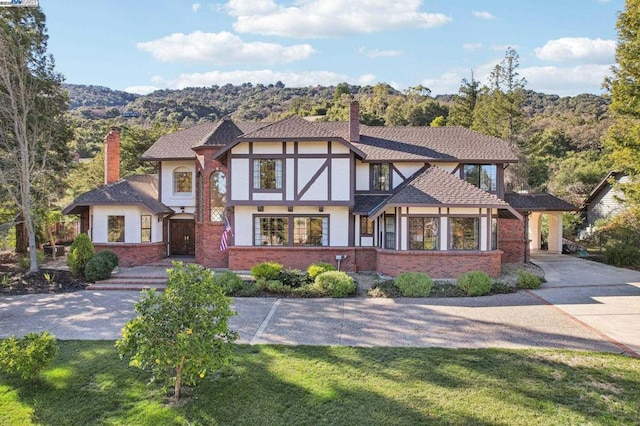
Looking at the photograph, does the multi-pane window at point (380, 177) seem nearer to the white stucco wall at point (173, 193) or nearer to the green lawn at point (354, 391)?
the white stucco wall at point (173, 193)

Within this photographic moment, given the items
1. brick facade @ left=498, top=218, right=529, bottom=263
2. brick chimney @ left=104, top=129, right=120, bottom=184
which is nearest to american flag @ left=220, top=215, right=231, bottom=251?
brick chimney @ left=104, top=129, right=120, bottom=184

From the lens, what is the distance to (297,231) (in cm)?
1762

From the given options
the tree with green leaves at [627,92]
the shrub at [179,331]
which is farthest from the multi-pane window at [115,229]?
the tree with green leaves at [627,92]

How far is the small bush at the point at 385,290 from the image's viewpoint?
13.2 metres

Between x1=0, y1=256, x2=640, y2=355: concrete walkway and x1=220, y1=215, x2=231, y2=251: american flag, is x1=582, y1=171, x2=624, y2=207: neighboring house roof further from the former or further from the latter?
x1=220, y1=215, x2=231, y2=251: american flag

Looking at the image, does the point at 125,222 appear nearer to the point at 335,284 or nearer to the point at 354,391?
the point at 335,284

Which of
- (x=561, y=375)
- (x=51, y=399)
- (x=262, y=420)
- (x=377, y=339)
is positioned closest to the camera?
(x=262, y=420)

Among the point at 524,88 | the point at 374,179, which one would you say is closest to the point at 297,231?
the point at 374,179

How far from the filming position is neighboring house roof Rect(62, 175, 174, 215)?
18.4 m

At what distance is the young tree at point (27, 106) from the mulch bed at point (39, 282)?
79cm

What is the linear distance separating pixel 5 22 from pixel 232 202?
452 inches

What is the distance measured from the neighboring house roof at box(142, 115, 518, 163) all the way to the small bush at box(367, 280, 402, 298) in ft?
18.9

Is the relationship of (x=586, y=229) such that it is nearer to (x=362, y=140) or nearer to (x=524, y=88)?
(x=524, y=88)

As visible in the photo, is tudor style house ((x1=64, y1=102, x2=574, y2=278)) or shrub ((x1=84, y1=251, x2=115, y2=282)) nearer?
shrub ((x1=84, y1=251, x2=115, y2=282))
